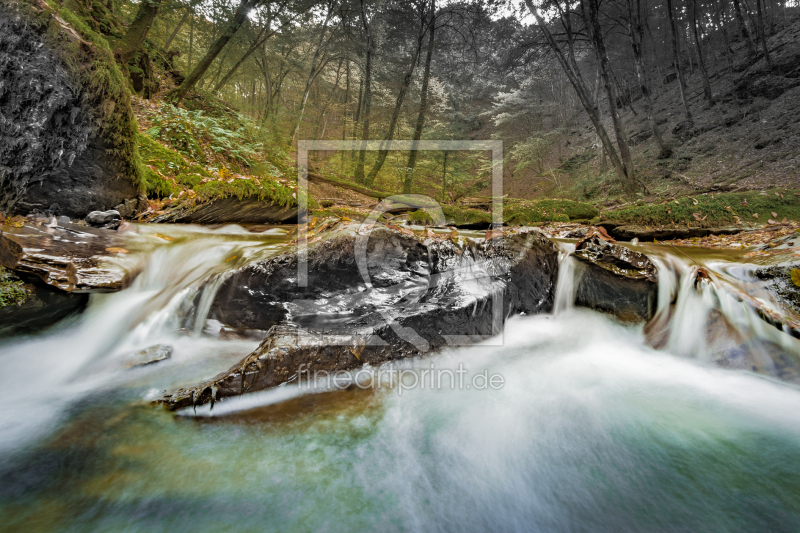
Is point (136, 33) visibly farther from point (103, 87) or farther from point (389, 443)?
point (389, 443)

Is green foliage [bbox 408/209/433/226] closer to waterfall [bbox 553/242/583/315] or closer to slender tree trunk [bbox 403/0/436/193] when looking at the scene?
waterfall [bbox 553/242/583/315]

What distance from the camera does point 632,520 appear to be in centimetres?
196

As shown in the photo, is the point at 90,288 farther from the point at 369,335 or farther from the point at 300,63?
the point at 300,63

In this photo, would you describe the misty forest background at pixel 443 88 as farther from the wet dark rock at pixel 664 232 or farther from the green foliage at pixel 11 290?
the wet dark rock at pixel 664 232

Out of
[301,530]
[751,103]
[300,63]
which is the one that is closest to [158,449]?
[301,530]

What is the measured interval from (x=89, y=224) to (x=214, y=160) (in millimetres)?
4285

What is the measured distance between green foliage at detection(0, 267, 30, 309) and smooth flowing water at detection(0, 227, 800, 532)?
17.1 inches

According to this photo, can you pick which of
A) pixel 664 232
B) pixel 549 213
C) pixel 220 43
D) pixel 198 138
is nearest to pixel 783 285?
pixel 664 232

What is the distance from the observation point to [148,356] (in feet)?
10.6

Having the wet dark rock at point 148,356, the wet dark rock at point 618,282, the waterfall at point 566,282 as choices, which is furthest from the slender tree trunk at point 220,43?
the wet dark rock at point 618,282

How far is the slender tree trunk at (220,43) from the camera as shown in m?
9.02

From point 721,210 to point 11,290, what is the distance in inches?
446

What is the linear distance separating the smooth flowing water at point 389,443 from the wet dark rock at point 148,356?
78 millimetres

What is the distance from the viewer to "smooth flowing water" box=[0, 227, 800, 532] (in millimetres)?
1932
